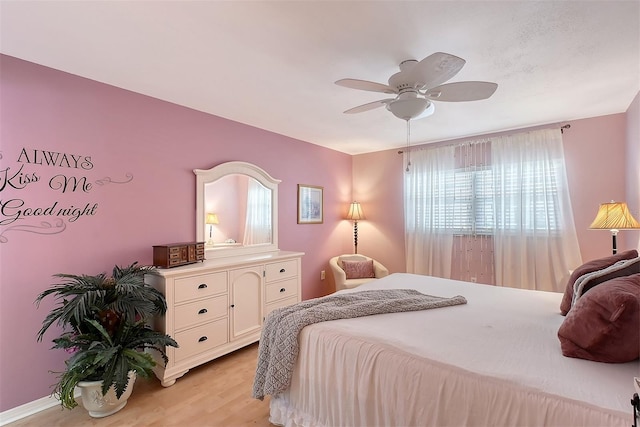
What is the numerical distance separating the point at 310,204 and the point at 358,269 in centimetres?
115

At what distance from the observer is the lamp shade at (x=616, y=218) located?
7.40 feet

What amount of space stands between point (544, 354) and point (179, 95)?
3.07 metres

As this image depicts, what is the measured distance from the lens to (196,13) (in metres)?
1.49

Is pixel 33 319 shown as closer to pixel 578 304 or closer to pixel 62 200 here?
pixel 62 200

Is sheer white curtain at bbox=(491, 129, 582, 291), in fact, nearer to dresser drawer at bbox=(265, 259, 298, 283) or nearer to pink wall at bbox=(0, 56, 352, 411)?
dresser drawer at bbox=(265, 259, 298, 283)

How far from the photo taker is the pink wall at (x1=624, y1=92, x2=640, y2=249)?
7.98 ft

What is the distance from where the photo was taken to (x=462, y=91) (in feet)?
5.79

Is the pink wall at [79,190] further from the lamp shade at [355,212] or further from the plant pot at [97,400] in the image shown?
the lamp shade at [355,212]

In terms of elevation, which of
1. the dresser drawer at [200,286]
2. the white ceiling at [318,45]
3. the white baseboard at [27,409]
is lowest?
the white baseboard at [27,409]

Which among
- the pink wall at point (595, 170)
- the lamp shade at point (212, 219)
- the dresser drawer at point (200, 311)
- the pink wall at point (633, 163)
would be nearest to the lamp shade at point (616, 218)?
the pink wall at point (633, 163)

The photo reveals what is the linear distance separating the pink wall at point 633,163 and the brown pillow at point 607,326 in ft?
5.88

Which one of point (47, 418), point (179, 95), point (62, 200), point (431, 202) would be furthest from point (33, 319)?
point (431, 202)

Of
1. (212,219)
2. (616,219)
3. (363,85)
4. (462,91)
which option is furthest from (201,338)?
(616,219)

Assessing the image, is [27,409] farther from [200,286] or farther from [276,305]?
[276,305]
